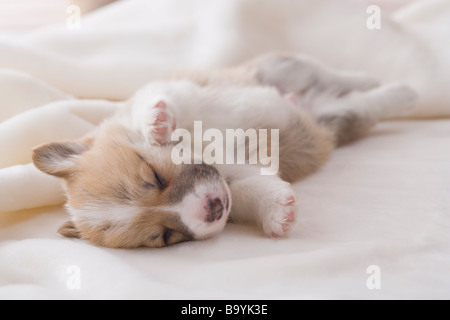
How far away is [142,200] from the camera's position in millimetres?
1693

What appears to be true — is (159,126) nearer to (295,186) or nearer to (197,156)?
(197,156)

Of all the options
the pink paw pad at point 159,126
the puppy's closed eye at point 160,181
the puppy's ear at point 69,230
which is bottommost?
the puppy's ear at point 69,230

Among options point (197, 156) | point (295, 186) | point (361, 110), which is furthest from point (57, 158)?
point (361, 110)

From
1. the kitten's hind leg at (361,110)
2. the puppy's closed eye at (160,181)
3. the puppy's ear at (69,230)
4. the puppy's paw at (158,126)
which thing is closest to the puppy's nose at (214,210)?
the puppy's closed eye at (160,181)

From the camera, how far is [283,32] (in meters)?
3.39

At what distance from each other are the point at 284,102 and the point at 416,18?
168 centimetres

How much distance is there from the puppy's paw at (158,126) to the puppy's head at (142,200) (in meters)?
0.07

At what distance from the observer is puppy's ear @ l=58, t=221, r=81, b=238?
177 cm

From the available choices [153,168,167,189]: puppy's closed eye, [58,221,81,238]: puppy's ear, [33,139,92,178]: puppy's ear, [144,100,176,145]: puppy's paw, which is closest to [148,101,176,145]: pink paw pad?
[144,100,176,145]: puppy's paw

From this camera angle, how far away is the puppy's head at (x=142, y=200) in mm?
1680

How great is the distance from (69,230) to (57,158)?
0.28 metres

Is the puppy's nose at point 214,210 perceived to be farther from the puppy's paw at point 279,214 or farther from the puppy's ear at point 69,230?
the puppy's ear at point 69,230
